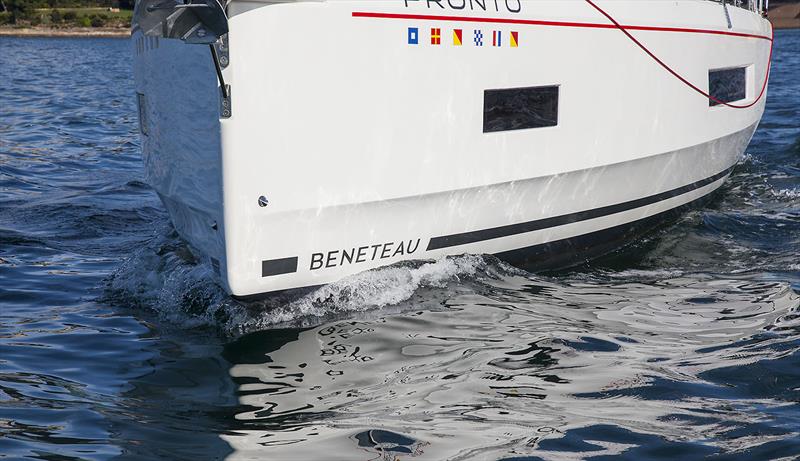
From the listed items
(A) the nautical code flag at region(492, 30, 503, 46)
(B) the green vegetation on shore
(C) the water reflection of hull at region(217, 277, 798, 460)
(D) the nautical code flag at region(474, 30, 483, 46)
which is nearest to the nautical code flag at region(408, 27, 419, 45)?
(D) the nautical code flag at region(474, 30, 483, 46)

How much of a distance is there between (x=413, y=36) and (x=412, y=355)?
1834 mm

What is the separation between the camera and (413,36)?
5.67 m

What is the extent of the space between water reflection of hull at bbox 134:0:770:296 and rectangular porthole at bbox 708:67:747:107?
0.68 m

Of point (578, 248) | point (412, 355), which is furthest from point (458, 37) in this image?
point (578, 248)

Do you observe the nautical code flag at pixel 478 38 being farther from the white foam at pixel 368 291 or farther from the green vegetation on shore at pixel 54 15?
the green vegetation on shore at pixel 54 15

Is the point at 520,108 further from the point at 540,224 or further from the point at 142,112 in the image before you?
the point at 142,112

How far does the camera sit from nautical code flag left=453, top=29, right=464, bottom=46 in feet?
19.2

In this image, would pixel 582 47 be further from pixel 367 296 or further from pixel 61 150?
pixel 61 150

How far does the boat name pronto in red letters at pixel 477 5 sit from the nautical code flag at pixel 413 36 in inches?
5.5

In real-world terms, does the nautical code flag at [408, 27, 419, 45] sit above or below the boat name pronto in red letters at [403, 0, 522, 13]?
below

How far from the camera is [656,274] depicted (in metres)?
7.03

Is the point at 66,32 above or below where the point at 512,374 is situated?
above

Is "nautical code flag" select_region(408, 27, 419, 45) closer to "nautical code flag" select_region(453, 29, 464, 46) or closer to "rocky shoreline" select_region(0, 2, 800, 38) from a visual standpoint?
"nautical code flag" select_region(453, 29, 464, 46)

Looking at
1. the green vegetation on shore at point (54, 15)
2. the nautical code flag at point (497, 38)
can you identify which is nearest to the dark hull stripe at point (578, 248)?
the nautical code flag at point (497, 38)
